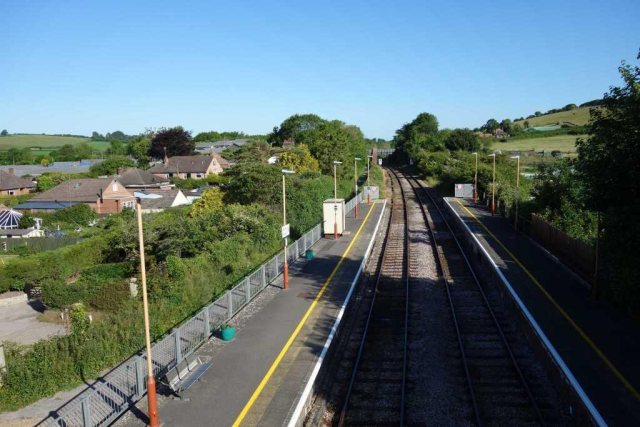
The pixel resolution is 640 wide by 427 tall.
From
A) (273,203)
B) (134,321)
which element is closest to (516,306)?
(134,321)

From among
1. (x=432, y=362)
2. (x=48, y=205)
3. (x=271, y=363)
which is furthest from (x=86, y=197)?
(x=432, y=362)

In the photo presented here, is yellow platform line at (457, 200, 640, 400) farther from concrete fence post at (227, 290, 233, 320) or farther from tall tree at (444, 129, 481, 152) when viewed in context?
tall tree at (444, 129, 481, 152)

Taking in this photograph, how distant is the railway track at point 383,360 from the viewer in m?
12.3

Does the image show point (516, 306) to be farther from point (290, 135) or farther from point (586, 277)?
point (290, 135)

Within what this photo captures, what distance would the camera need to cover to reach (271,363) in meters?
13.5

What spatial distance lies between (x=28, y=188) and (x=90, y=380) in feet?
236

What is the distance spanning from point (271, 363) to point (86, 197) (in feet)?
161

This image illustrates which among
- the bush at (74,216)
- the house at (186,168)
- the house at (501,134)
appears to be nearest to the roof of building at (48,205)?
the bush at (74,216)

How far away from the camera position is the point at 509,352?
50.6 feet

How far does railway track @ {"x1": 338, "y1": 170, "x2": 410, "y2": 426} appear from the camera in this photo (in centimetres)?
1231

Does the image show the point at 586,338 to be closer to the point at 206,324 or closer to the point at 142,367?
the point at 206,324

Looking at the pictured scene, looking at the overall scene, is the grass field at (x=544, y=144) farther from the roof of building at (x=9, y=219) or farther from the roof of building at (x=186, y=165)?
the roof of building at (x=9, y=219)

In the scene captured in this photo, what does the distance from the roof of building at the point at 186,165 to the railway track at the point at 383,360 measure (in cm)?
6602

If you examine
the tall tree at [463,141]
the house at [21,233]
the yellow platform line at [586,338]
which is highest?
the tall tree at [463,141]
